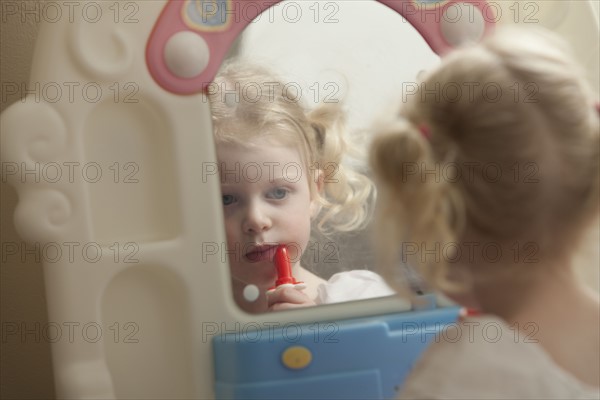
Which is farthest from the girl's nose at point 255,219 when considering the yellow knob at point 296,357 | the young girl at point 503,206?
the young girl at point 503,206

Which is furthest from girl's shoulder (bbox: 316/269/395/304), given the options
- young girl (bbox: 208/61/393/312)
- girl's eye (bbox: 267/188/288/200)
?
girl's eye (bbox: 267/188/288/200)

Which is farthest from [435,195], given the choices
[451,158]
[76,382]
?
[76,382]

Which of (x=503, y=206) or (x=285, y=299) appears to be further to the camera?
(x=285, y=299)

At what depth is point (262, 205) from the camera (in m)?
0.93

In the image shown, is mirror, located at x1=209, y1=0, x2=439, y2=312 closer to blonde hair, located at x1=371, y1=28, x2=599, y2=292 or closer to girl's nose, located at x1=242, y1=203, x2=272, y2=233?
girl's nose, located at x1=242, y1=203, x2=272, y2=233

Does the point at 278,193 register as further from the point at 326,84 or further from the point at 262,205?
the point at 326,84

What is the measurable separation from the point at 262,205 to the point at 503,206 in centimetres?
37

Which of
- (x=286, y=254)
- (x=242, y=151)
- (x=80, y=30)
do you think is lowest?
(x=286, y=254)

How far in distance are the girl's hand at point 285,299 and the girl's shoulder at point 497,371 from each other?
0.99 ft

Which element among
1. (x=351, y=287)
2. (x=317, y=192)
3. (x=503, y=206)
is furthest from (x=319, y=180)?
(x=503, y=206)

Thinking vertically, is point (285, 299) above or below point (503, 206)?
below

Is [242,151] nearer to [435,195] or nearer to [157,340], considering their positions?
[157,340]

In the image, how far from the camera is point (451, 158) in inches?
23.8

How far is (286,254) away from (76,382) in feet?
0.85
